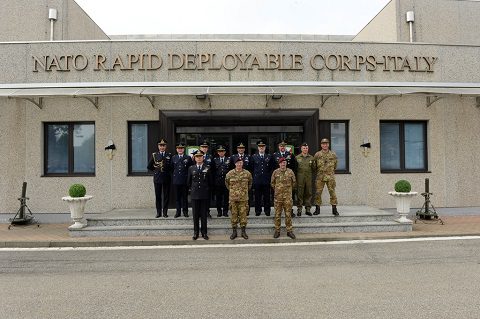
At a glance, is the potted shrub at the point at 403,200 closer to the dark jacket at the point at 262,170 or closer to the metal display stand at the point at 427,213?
the metal display stand at the point at 427,213

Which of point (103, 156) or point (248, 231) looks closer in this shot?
point (248, 231)

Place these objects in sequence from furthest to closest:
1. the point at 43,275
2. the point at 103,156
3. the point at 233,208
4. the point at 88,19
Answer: the point at 88,19
the point at 103,156
the point at 233,208
the point at 43,275

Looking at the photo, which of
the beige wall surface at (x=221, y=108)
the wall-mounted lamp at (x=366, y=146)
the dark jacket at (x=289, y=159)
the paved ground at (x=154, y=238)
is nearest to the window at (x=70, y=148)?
the beige wall surface at (x=221, y=108)

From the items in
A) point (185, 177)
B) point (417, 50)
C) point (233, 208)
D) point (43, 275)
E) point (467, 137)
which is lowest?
point (43, 275)

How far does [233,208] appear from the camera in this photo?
8.60m

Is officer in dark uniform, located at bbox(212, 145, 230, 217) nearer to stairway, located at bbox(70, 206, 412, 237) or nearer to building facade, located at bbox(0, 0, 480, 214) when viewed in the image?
stairway, located at bbox(70, 206, 412, 237)

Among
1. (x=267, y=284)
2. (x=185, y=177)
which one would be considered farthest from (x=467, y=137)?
(x=267, y=284)

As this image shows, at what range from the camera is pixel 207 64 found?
1182cm

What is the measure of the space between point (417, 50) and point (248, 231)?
8.56 metres

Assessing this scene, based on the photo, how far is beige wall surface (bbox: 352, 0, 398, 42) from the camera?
14438 mm

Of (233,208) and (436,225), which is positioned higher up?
(233,208)

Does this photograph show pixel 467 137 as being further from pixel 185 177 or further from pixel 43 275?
pixel 43 275

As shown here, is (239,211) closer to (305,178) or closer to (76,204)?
(305,178)

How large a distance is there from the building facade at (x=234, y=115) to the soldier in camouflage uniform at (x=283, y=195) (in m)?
3.36
